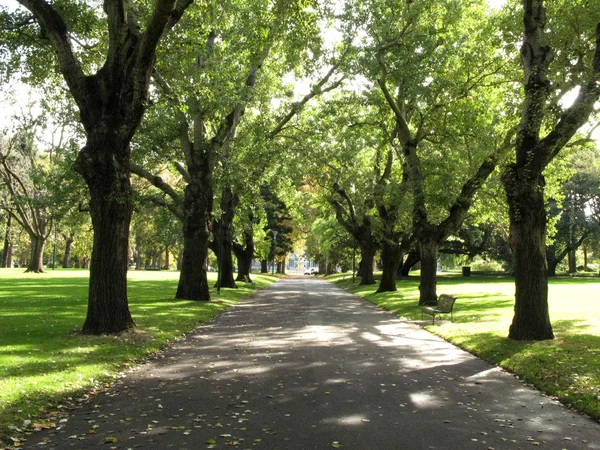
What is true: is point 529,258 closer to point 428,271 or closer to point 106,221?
point 106,221

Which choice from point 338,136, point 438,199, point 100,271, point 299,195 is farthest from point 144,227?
point 100,271

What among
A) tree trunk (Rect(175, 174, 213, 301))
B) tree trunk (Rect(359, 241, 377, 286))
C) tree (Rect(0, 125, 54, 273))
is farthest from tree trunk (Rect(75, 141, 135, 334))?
tree (Rect(0, 125, 54, 273))

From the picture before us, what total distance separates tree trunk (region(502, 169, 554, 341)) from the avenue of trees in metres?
0.03

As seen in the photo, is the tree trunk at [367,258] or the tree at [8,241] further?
the tree at [8,241]

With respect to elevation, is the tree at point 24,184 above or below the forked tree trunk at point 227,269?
above

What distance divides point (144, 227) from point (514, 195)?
62.1m

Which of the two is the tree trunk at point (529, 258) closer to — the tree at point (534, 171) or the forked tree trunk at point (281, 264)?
the tree at point (534, 171)

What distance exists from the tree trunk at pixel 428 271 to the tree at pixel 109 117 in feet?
42.4

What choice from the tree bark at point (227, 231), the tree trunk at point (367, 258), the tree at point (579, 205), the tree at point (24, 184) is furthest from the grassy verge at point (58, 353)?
the tree at point (579, 205)

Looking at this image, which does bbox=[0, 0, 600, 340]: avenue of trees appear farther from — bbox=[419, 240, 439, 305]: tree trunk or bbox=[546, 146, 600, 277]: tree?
bbox=[546, 146, 600, 277]: tree

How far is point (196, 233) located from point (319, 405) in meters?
14.8

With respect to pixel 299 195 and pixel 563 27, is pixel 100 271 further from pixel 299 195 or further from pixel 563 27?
pixel 299 195

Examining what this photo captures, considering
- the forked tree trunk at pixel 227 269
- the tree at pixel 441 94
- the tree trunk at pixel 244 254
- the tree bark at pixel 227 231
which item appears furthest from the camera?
the tree trunk at pixel 244 254

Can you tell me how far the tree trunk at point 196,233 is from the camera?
20.2 metres
